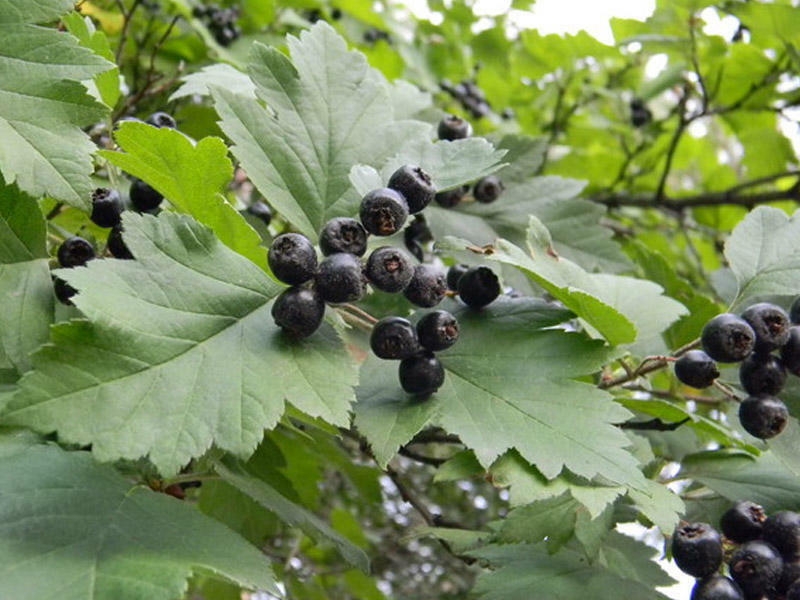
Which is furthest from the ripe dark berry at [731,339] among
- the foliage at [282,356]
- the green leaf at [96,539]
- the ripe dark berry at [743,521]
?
the green leaf at [96,539]

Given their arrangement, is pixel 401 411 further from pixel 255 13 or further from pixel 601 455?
pixel 255 13

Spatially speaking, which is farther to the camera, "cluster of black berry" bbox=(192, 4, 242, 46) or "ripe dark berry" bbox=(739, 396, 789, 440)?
"cluster of black berry" bbox=(192, 4, 242, 46)

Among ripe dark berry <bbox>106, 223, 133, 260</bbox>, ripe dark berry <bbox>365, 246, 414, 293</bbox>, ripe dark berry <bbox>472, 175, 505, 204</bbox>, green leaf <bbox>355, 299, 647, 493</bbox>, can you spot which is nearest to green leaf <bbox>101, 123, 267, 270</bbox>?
ripe dark berry <bbox>106, 223, 133, 260</bbox>

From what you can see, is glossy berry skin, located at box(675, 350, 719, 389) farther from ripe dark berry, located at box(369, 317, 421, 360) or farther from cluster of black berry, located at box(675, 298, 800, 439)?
ripe dark berry, located at box(369, 317, 421, 360)

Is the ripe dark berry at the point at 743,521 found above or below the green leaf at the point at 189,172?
below

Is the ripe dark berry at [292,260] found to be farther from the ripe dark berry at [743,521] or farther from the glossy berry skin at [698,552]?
the ripe dark berry at [743,521]

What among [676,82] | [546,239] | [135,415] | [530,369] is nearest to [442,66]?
[676,82]
